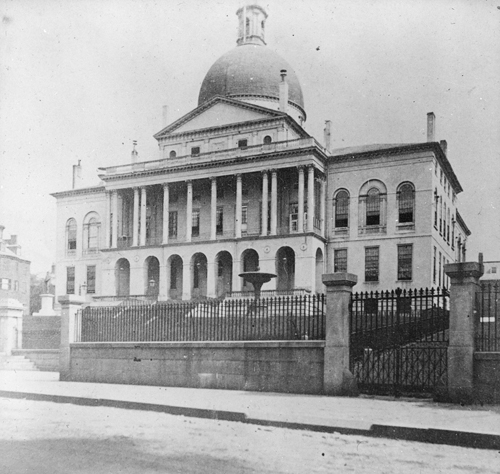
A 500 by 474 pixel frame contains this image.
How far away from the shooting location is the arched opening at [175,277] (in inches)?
1768

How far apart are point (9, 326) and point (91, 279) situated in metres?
27.8

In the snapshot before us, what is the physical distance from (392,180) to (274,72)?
14.9 m

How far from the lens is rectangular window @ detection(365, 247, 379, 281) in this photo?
39.8 meters

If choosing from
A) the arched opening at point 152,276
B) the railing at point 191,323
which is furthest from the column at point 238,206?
the railing at point 191,323

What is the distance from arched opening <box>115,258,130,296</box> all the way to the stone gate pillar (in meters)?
27.9

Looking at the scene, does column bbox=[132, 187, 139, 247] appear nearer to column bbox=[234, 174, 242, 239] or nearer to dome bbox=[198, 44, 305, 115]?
column bbox=[234, 174, 242, 239]

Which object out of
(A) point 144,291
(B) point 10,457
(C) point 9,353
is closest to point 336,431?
(B) point 10,457

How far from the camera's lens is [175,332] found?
16062 mm

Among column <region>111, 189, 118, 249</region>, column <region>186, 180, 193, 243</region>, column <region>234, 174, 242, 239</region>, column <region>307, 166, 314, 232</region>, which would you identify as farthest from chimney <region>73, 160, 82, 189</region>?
column <region>307, 166, 314, 232</region>

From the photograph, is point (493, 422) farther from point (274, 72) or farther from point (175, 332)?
point (274, 72)

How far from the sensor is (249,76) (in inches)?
1876

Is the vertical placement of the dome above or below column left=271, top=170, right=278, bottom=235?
above

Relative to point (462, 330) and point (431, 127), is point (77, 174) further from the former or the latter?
point (462, 330)

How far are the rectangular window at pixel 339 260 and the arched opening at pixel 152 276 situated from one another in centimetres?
1316
